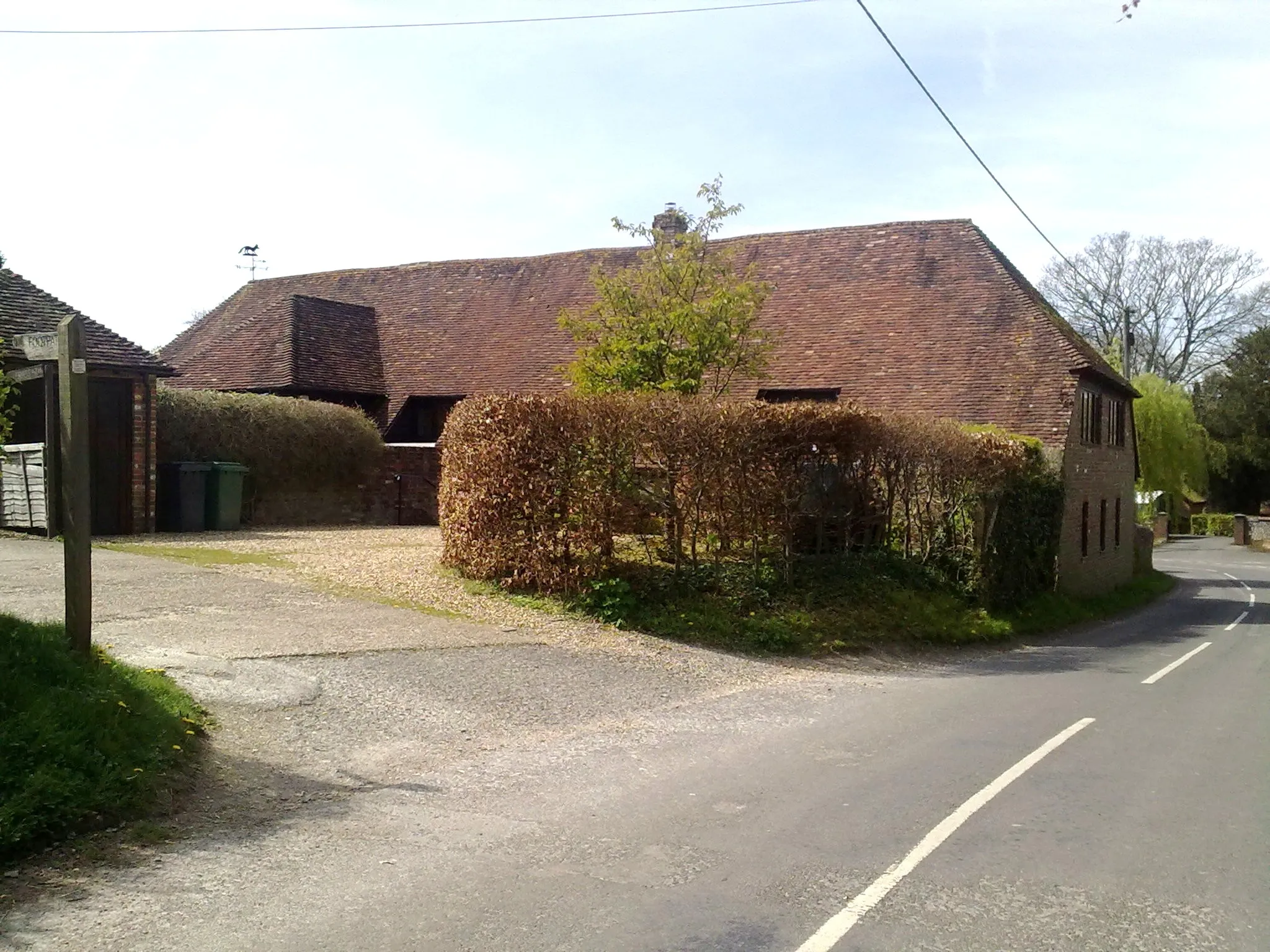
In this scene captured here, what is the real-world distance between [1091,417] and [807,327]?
667 centimetres

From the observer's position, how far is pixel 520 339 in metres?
30.5

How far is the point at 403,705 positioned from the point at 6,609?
4277 millimetres

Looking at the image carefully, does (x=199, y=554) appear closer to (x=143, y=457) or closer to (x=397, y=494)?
(x=143, y=457)

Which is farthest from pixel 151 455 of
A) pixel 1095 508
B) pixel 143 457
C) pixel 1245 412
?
pixel 1245 412

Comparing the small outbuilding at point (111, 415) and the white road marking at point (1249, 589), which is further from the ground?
the small outbuilding at point (111, 415)

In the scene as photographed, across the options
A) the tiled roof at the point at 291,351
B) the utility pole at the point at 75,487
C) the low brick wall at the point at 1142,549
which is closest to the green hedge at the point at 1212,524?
the low brick wall at the point at 1142,549

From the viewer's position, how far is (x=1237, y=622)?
2331cm

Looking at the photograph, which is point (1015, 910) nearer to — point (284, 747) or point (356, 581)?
point (284, 747)

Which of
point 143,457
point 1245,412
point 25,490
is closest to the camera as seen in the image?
point 25,490

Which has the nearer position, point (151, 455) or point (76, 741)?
point (76, 741)

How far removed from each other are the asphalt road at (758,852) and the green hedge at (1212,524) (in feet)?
203

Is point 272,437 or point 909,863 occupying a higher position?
point 272,437

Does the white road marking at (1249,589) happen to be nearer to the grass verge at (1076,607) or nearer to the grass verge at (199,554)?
the grass verge at (1076,607)

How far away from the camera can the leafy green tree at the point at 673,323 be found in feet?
58.2
